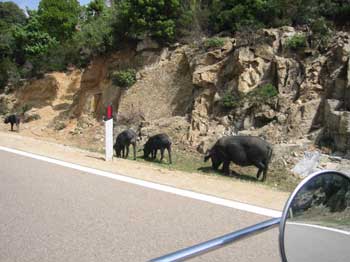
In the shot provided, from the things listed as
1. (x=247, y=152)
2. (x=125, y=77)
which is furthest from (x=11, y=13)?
(x=247, y=152)

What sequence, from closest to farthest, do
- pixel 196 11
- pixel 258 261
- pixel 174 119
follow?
pixel 258 261 < pixel 174 119 < pixel 196 11

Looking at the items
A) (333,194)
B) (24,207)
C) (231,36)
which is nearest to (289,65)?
(231,36)

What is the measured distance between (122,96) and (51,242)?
65.5 ft

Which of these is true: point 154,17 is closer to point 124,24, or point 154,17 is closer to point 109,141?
point 124,24

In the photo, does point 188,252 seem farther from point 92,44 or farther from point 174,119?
point 92,44

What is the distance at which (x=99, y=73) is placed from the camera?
2819 cm

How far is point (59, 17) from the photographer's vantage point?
99.1 ft

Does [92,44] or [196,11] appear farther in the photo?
[92,44]

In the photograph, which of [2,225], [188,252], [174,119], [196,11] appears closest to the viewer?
[188,252]

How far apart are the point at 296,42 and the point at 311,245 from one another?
636 inches

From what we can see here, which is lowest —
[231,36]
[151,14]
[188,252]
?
[188,252]

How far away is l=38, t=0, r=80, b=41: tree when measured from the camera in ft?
98.9

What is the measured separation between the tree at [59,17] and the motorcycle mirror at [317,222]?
100.0 ft

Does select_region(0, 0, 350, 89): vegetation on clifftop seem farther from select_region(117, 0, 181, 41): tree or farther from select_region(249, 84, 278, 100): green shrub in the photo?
select_region(249, 84, 278, 100): green shrub
